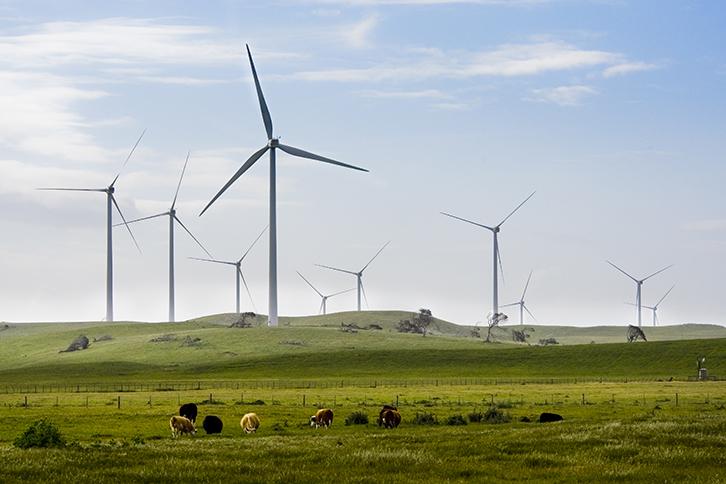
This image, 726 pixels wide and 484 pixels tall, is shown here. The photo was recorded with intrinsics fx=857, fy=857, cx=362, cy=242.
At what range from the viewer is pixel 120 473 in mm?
22656

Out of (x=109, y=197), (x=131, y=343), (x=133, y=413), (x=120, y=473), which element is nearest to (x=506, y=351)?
(x=131, y=343)

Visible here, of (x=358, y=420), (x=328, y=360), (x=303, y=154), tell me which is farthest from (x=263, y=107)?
(x=358, y=420)

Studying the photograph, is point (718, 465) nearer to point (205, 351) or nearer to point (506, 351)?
point (506, 351)

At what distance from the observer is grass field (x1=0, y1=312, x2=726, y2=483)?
23562 mm

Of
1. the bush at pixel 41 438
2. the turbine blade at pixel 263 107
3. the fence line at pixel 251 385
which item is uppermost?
the turbine blade at pixel 263 107

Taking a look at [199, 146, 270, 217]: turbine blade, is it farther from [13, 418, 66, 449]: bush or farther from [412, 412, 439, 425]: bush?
[13, 418, 66, 449]: bush

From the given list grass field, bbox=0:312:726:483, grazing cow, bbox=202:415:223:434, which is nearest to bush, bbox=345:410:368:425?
grass field, bbox=0:312:726:483

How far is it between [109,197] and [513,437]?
15764 cm

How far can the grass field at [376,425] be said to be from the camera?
23.6m

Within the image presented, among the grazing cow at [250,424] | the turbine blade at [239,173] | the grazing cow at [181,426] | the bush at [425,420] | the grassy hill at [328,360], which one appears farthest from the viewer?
the turbine blade at [239,173]

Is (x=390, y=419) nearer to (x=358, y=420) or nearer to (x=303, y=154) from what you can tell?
(x=358, y=420)

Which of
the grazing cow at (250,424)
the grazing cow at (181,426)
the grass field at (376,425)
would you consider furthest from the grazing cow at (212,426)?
the grazing cow at (181,426)

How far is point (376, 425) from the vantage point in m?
43.2

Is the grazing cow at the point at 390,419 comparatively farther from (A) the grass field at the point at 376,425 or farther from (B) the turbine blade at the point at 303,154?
(B) the turbine blade at the point at 303,154
